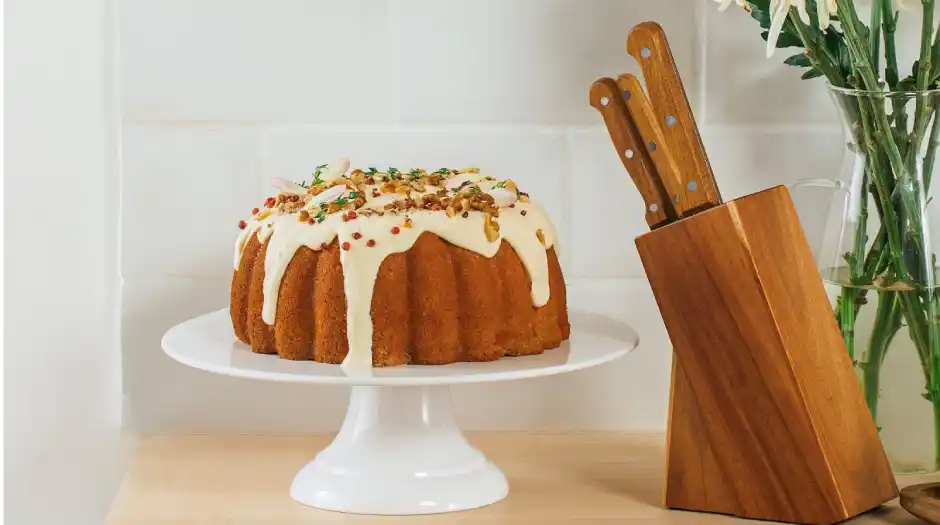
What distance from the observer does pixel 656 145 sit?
0.90 metres

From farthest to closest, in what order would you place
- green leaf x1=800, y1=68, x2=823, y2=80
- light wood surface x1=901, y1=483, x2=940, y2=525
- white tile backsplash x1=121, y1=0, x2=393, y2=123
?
white tile backsplash x1=121, y1=0, x2=393, y2=123
green leaf x1=800, y1=68, x2=823, y2=80
light wood surface x1=901, y1=483, x2=940, y2=525

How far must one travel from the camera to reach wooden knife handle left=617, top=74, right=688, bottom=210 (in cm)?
90

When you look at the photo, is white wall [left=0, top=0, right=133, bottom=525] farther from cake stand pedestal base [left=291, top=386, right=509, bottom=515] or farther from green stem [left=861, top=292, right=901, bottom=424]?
green stem [left=861, top=292, right=901, bottom=424]

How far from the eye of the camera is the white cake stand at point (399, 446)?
3.06ft

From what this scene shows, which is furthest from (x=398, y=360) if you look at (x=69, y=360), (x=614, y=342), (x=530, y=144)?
(x=69, y=360)

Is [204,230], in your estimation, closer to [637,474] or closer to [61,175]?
[61,175]

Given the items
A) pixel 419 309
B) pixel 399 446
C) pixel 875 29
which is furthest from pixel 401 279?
pixel 875 29

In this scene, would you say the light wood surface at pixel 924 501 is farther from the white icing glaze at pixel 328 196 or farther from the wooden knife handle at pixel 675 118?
the white icing glaze at pixel 328 196

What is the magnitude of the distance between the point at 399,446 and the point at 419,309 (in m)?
0.12

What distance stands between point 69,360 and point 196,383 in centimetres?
14

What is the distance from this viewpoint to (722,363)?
900 mm

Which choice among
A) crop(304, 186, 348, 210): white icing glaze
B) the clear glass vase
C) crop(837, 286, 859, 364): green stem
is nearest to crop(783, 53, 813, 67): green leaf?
the clear glass vase

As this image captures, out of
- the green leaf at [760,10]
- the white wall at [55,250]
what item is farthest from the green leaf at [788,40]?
the white wall at [55,250]

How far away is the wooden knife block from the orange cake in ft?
0.37
